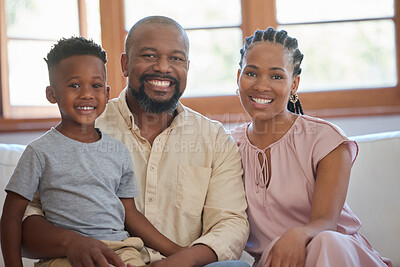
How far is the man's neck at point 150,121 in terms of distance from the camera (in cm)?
200

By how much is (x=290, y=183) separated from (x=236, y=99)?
108 cm

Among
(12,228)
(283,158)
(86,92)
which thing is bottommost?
(12,228)

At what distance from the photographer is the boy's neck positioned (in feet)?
5.32

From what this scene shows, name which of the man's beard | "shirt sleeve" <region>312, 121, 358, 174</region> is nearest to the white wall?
"shirt sleeve" <region>312, 121, 358, 174</region>

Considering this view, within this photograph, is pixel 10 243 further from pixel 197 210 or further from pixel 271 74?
pixel 271 74

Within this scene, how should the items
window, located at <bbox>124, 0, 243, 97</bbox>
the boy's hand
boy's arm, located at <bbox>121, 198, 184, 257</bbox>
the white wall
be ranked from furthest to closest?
window, located at <bbox>124, 0, 243, 97</bbox> < the white wall < boy's arm, located at <bbox>121, 198, 184, 257</bbox> < the boy's hand

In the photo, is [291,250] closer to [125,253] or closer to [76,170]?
[125,253]

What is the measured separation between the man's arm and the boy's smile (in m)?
0.32

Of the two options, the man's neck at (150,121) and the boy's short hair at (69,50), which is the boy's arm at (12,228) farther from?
the man's neck at (150,121)

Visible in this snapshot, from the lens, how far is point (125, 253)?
158 cm

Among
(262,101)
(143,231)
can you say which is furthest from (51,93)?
(262,101)

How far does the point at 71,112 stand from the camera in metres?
1.59

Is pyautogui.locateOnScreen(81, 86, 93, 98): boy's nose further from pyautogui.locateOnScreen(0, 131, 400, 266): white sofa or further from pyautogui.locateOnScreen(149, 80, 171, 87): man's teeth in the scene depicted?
pyautogui.locateOnScreen(0, 131, 400, 266): white sofa

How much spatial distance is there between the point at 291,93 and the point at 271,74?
16 centimetres
